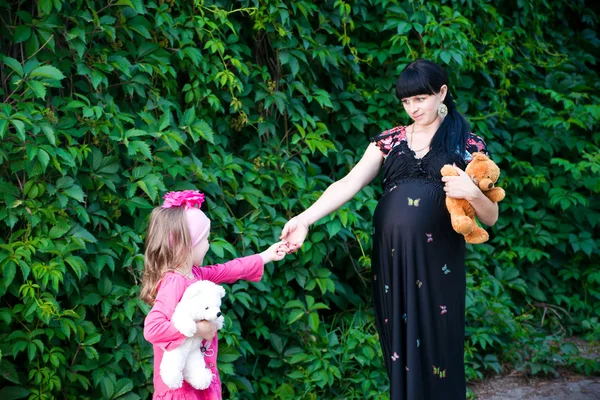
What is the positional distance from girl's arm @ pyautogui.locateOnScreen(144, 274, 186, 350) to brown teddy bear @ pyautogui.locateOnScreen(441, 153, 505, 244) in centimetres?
109

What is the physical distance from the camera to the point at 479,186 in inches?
119

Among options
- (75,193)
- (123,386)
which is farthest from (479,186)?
(123,386)

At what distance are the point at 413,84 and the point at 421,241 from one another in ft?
2.12

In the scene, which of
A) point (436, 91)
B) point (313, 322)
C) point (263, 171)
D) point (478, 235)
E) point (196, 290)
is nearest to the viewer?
point (196, 290)

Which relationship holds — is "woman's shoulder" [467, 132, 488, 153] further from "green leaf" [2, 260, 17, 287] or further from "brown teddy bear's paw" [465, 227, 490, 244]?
"green leaf" [2, 260, 17, 287]

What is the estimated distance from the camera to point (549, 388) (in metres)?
4.93

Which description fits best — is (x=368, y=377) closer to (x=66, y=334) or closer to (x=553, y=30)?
(x=66, y=334)

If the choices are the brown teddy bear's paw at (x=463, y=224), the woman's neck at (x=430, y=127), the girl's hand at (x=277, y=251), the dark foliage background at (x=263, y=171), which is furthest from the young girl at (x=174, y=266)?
the woman's neck at (x=430, y=127)

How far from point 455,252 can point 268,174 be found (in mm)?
1352

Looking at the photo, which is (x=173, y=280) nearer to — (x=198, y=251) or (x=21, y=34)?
(x=198, y=251)

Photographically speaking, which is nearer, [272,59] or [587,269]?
[272,59]

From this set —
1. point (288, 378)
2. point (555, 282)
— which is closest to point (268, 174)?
point (288, 378)

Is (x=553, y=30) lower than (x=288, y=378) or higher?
higher

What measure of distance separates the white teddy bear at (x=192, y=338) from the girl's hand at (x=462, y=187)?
985 millimetres
